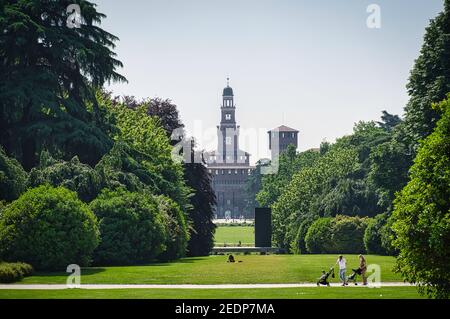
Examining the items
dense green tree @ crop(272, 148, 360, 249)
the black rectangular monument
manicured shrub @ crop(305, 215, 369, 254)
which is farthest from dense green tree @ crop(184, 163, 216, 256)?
the black rectangular monument

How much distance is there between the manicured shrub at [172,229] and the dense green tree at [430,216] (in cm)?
2374

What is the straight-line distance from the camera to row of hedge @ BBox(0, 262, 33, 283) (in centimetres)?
3419

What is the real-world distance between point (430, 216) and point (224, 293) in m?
7.05

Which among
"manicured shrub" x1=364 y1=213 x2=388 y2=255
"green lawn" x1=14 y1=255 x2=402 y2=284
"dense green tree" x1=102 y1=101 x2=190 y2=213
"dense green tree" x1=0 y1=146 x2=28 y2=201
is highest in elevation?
"dense green tree" x1=102 y1=101 x2=190 y2=213

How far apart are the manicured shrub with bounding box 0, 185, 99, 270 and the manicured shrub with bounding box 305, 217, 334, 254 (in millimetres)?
28514

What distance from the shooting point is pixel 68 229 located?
3938 cm

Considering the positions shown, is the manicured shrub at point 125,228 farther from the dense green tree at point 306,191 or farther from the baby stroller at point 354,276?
the dense green tree at point 306,191

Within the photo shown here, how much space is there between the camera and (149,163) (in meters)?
58.2

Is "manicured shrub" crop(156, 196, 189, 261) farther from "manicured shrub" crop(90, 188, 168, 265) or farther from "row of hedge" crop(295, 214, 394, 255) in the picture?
"row of hedge" crop(295, 214, 394, 255)

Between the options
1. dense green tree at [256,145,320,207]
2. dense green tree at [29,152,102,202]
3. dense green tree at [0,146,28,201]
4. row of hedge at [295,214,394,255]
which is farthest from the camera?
dense green tree at [256,145,320,207]

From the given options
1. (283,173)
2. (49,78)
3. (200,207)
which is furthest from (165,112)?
(283,173)

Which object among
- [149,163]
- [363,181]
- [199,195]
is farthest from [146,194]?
[363,181]
